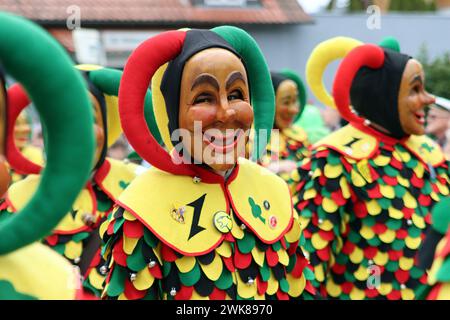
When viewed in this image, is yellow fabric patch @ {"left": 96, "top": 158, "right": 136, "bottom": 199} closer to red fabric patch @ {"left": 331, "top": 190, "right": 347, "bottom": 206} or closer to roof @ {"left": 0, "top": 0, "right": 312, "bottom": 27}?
red fabric patch @ {"left": 331, "top": 190, "right": 347, "bottom": 206}

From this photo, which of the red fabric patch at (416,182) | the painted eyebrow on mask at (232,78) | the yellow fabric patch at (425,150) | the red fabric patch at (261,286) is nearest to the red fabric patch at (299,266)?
the red fabric patch at (261,286)

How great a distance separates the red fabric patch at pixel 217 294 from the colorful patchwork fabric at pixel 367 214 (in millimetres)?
1246

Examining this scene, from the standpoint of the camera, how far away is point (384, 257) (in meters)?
Result: 3.71

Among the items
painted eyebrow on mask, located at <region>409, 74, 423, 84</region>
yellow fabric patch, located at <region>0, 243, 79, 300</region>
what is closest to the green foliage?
painted eyebrow on mask, located at <region>409, 74, 423, 84</region>

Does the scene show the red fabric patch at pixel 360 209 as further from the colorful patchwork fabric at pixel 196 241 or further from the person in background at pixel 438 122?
the person in background at pixel 438 122

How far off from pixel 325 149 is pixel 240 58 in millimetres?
1417

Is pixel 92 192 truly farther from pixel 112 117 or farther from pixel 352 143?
pixel 352 143

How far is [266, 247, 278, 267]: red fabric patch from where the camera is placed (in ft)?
8.63

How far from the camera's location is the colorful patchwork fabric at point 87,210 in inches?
128

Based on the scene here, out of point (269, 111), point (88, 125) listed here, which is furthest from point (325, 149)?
point (88, 125)

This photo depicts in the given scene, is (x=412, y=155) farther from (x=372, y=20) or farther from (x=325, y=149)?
(x=372, y=20)

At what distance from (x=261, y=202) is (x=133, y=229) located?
57 cm

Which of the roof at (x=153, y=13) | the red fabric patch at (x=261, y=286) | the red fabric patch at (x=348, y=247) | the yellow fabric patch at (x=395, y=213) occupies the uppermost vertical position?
the red fabric patch at (x=261, y=286)

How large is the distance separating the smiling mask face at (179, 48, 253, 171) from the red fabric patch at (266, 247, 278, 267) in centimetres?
39
